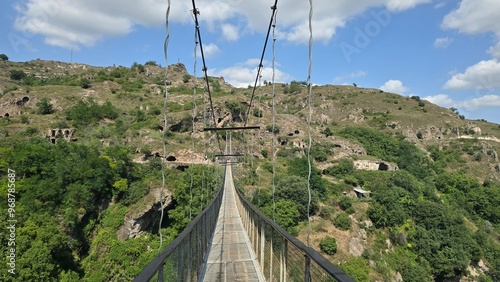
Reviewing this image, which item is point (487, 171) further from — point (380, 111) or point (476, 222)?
point (380, 111)

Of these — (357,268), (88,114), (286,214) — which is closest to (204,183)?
(286,214)

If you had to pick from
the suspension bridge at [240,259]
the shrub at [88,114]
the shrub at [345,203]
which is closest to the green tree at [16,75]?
the shrub at [88,114]

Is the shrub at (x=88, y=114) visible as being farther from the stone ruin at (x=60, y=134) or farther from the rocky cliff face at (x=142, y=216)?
the rocky cliff face at (x=142, y=216)

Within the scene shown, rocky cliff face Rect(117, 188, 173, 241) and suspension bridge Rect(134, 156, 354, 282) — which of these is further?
rocky cliff face Rect(117, 188, 173, 241)

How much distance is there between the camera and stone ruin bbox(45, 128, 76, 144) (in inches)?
1470

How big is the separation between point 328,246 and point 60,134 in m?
35.9

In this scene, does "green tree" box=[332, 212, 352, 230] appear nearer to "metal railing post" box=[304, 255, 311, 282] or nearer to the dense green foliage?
the dense green foliage

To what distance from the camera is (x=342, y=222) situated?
29.5 meters

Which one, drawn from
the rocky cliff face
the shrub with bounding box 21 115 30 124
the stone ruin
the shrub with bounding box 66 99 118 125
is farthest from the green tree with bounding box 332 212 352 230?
the shrub with bounding box 21 115 30 124

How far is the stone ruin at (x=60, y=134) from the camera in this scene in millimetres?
37350

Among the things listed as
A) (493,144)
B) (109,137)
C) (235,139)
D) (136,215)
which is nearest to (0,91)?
(109,137)

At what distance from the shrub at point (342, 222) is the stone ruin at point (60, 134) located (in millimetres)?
34158

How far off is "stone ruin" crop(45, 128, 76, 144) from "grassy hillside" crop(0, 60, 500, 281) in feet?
0.83

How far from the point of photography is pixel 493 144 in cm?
7388
